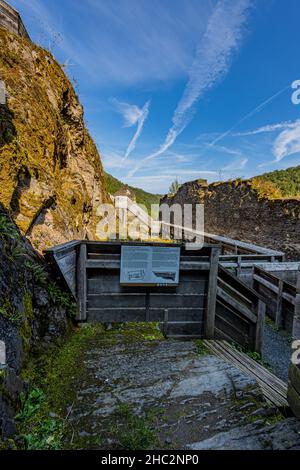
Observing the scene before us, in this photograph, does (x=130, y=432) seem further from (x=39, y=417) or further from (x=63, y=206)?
(x=63, y=206)

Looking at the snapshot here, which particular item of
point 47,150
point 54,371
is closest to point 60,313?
point 54,371

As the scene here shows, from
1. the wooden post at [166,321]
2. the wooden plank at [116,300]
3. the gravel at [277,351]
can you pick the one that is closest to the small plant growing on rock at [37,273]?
the wooden plank at [116,300]

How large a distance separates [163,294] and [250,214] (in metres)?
13.5

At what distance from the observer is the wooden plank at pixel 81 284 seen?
4000mm

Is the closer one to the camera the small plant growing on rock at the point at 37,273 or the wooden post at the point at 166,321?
the small plant growing on rock at the point at 37,273

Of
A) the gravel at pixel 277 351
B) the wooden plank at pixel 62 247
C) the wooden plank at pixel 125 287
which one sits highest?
the wooden plank at pixel 62 247

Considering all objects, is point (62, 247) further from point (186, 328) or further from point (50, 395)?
point (186, 328)

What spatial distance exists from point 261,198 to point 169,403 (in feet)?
49.8

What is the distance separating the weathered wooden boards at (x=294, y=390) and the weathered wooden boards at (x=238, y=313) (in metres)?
2.02

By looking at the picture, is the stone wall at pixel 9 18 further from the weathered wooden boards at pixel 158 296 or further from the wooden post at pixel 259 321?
the wooden post at pixel 259 321

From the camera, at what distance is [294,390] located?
2.42 m

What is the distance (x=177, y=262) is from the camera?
164 inches

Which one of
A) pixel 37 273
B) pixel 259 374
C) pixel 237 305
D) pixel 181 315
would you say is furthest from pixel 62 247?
pixel 259 374

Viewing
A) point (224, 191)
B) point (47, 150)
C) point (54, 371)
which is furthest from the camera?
point (224, 191)
